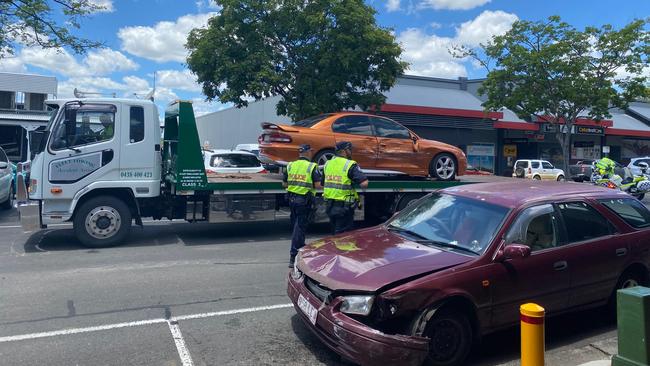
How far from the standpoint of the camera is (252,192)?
9.72m

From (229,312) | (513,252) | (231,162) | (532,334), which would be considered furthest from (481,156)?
(532,334)

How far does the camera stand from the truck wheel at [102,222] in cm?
870

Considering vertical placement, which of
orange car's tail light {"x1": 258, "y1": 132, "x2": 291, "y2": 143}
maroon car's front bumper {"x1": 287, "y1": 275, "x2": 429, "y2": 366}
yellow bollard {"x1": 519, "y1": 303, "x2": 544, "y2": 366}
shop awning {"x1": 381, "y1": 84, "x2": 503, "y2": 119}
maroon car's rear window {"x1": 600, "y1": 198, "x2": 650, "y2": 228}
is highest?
shop awning {"x1": 381, "y1": 84, "x2": 503, "y2": 119}

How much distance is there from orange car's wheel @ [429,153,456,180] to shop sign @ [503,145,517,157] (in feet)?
81.1

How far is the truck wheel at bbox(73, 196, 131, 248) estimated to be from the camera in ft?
28.6

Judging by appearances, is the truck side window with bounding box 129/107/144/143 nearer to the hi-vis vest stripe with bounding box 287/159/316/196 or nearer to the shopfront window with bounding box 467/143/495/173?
the hi-vis vest stripe with bounding box 287/159/316/196

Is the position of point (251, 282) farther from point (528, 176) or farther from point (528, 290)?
point (528, 176)

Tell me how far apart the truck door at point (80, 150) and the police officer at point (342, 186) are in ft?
13.2

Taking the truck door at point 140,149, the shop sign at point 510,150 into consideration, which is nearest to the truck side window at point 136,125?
the truck door at point 140,149

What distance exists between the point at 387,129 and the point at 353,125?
79cm

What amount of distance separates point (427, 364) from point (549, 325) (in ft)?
6.59

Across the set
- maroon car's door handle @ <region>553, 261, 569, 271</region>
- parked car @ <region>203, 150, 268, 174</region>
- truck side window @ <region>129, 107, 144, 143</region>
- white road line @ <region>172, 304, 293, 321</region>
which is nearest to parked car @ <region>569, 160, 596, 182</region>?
parked car @ <region>203, 150, 268, 174</region>

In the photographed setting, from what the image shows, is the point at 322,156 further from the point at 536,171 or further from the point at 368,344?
the point at 536,171

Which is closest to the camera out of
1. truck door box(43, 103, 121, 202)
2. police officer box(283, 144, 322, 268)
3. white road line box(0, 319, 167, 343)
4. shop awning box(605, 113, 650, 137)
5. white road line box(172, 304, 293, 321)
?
white road line box(0, 319, 167, 343)
